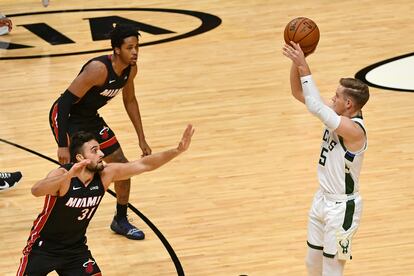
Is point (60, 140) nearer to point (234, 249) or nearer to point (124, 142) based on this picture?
point (234, 249)

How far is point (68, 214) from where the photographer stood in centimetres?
673

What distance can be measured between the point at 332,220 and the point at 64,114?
2660mm

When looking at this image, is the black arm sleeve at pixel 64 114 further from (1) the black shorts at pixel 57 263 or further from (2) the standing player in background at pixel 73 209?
(1) the black shorts at pixel 57 263

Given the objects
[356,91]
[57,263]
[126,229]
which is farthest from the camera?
[126,229]

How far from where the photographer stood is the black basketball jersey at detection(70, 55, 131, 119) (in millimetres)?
8336

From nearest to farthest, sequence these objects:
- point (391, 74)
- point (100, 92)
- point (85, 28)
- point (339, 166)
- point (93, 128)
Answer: point (339, 166)
point (100, 92)
point (93, 128)
point (391, 74)
point (85, 28)

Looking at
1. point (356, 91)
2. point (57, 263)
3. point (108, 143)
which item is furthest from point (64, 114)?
point (356, 91)

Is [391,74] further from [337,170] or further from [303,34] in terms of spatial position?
[337,170]

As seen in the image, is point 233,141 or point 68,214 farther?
point 233,141

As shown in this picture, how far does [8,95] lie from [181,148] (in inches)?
292

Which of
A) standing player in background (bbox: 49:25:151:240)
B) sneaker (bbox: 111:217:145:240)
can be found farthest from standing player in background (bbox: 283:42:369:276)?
sneaker (bbox: 111:217:145:240)

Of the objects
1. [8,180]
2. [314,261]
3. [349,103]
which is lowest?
[8,180]

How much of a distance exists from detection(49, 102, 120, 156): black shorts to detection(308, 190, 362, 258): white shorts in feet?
7.93

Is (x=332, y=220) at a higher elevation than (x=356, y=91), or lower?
lower
